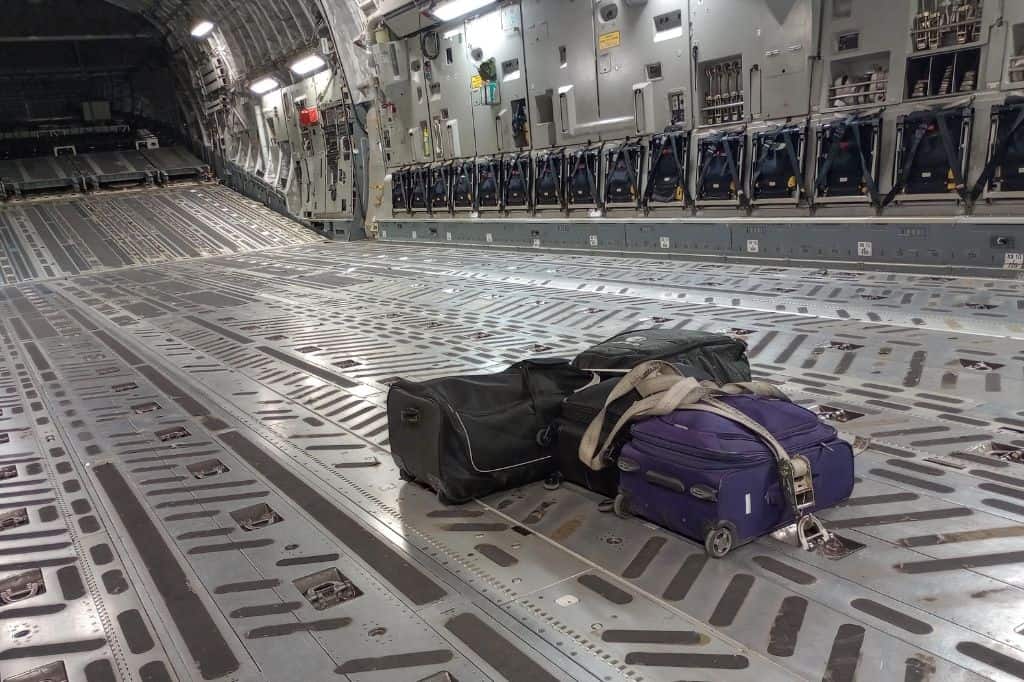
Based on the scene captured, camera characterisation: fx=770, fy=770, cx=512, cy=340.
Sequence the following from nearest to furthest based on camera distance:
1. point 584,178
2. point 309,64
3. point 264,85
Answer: point 584,178 < point 309,64 < point 264,85

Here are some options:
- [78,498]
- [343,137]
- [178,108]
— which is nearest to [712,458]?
[78,498]

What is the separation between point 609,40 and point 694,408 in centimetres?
1008

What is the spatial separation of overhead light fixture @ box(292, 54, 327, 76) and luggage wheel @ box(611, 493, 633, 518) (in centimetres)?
1773

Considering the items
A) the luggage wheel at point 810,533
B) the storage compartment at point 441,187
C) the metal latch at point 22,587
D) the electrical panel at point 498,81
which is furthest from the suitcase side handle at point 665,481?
the storage compartment at point 441,187

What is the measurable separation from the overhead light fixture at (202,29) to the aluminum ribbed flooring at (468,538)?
18726 mm

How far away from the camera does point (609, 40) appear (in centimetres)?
1180

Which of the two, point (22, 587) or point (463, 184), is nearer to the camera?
point (22, 587)

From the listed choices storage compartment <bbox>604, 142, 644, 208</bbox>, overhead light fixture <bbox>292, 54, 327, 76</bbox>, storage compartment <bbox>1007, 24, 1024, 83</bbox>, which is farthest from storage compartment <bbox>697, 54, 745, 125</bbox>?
overhead light fixture <bbox>292, 54, 327, 76</bbox>

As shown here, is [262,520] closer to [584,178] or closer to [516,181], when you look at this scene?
[584,178]

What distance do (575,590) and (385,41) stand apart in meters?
16.4

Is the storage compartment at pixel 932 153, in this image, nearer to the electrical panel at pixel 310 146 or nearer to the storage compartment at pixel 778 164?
the storage compartment at pixel 778 164

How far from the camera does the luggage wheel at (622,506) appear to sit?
3208mm

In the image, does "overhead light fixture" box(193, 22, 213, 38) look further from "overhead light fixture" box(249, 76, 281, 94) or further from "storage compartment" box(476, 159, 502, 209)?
"storage compartment" box(476, 159, 502, 209)

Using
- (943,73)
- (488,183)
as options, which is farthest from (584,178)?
(943,73)
